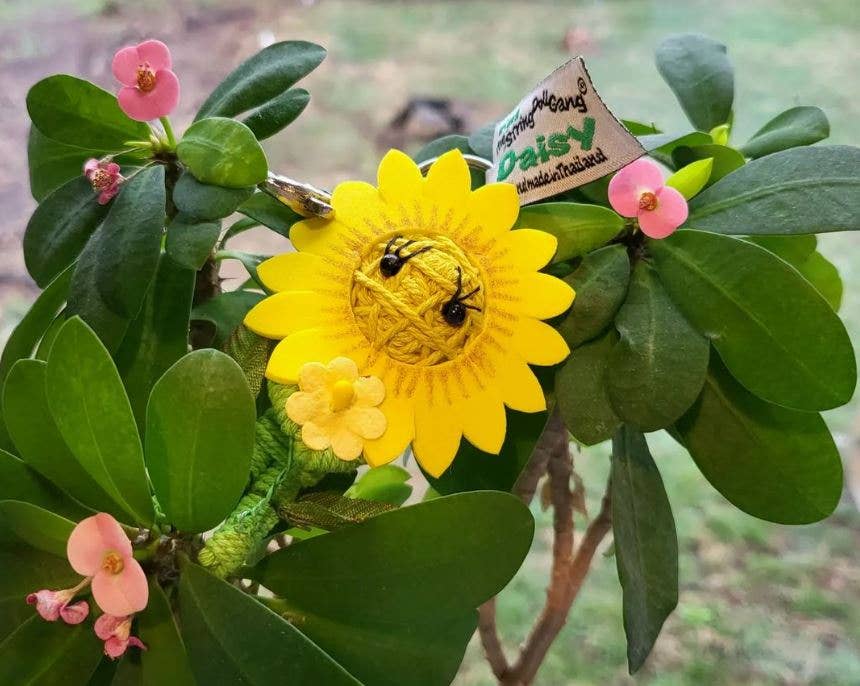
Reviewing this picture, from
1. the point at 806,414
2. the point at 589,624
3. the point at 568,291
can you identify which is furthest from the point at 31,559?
the point at 589,624

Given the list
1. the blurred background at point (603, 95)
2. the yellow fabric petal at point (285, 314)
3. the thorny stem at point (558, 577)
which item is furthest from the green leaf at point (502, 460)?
the blurred background at point (603, 95)

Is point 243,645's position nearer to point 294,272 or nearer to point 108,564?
point 108,564

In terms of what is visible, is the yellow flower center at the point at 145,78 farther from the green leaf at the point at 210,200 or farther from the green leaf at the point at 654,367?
the green leaf at the point at 654,367

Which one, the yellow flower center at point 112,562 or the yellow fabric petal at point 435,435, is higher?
the yellow flower center at point 112,562

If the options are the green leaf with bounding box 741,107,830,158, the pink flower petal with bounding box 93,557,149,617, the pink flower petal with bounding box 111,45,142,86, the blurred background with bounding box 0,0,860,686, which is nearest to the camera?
the pink flower petal with bounding box 93,557,149,617

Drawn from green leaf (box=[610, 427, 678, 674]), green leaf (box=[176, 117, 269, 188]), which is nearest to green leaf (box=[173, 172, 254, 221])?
green leaf (box=[176, 117, 269, 188])

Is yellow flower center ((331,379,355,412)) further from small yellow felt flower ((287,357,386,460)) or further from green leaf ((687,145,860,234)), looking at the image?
green leaf ((687,145,860,234))

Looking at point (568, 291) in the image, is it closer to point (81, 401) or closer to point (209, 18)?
point (81, 401)
